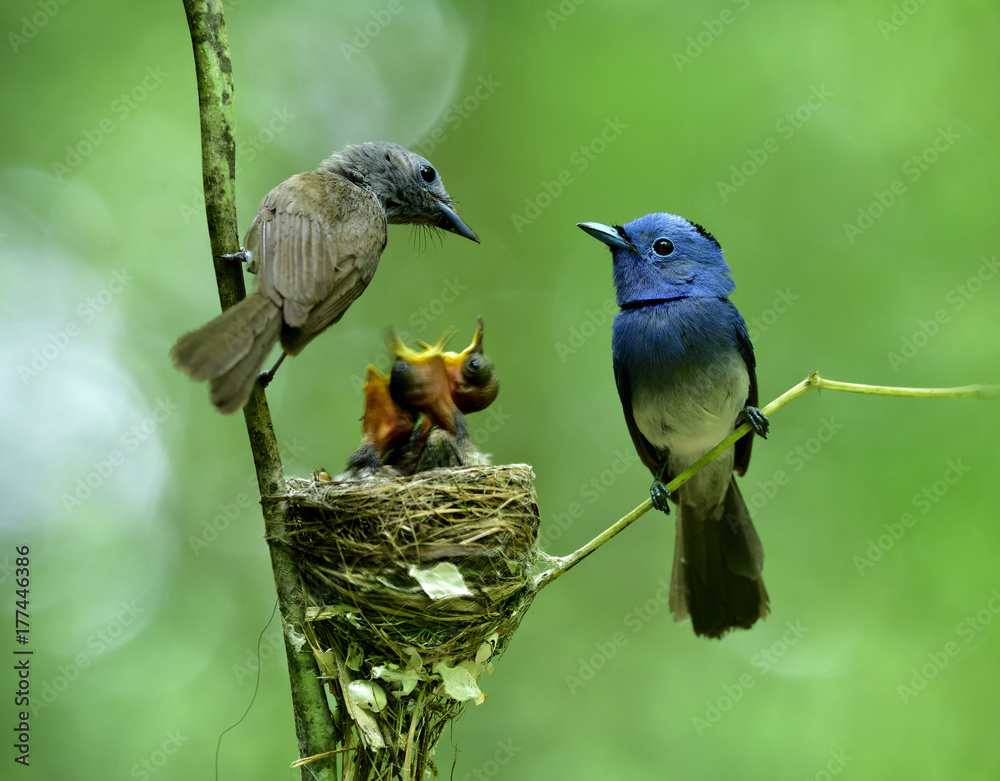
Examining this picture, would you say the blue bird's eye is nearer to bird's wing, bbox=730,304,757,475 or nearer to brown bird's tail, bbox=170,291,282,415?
bird's wing, bbox=730,304,757,475

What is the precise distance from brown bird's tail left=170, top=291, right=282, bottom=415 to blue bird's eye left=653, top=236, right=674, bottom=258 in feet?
5.81

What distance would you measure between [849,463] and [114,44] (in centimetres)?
504

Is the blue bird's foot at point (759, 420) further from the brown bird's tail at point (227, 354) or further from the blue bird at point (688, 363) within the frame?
the brown bird's tail at point (227, 354)

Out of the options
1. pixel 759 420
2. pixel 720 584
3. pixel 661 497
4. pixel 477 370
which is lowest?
pixel 720 584

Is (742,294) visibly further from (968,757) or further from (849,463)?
(968,757)

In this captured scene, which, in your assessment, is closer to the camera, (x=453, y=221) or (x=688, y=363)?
(x=688, y=363)

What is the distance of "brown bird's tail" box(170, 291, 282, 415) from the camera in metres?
1.98

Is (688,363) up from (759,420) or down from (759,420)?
up

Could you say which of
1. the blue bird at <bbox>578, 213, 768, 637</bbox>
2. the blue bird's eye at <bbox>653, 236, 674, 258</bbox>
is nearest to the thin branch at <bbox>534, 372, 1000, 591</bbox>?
the blue bird at <bbox>578, 213, 768, 637</bbox>

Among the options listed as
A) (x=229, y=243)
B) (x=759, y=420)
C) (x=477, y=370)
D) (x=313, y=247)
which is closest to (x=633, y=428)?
(x=759, y=420)

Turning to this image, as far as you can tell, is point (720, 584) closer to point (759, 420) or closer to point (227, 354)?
point (759, 420)

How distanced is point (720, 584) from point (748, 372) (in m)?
0.98

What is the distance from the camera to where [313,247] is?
8.64 ft

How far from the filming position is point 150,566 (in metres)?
4.68
